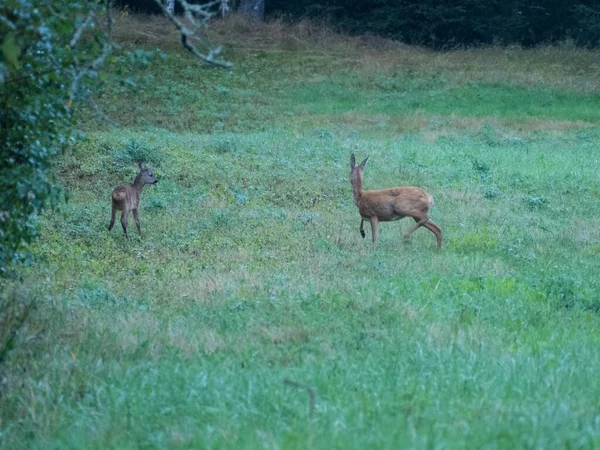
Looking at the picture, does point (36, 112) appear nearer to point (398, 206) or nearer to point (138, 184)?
point (398, 206)

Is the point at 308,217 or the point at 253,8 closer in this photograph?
the point at 308,217

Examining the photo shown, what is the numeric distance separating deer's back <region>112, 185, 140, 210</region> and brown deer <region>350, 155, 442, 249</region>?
363 centimetres

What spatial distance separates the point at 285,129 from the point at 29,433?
19.4m

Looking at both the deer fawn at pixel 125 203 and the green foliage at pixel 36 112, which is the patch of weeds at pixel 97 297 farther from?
the deer fawn at pixel 125 203

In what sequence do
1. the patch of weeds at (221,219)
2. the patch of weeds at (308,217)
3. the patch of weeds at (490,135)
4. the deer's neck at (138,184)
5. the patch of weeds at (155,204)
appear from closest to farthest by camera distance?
the patch of weeds at (221,219)
the patch of weeds at (308,217)
the deer's neck at (138,184)
the patch of weeds at (155,204)
the patch of weeds at (490,135)

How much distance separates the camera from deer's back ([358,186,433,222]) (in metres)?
13.3

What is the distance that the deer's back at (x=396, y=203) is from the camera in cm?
1330

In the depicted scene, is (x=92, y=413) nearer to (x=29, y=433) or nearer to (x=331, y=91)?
(x=29, y=433)

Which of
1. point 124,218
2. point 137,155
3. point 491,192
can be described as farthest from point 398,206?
point 137,155

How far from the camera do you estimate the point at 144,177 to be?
618 inches

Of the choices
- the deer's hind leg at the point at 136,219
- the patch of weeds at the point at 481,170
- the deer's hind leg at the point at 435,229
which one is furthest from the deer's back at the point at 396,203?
the patch of weeds at the point at 481,170

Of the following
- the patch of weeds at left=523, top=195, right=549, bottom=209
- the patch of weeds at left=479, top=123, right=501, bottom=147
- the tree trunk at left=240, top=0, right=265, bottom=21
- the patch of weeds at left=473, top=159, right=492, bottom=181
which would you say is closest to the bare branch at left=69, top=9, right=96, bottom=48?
the patch of weeds at left=523, top=195, right=549, bottom=209

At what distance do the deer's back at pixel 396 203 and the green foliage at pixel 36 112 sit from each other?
236 inches

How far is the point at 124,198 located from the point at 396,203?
4.24 meters
